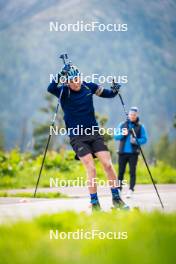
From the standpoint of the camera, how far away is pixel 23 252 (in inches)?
165

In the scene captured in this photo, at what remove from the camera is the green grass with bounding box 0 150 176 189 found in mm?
15617

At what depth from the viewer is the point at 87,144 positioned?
8.03 meters

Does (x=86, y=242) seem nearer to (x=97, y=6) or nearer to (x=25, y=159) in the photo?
(x=97, y=6)

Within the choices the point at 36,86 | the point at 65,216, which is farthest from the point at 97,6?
the point at 36,86

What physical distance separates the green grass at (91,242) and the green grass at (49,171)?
30.9 ft

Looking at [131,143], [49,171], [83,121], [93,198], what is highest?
[83,121]

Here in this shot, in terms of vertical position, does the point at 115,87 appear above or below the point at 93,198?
above
